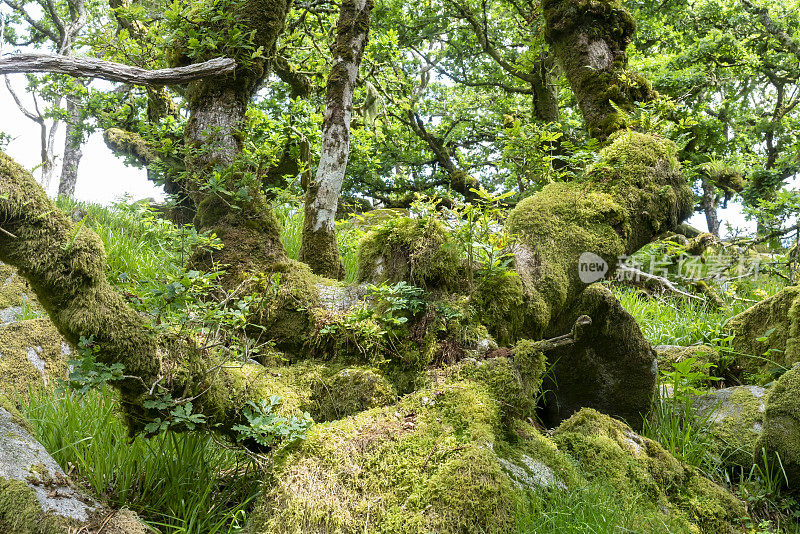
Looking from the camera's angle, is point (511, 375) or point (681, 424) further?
point (681, 424)

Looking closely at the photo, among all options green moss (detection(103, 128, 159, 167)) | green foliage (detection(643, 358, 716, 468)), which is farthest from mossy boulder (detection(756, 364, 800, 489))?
green moss (detection(103, 128, 159, 167))

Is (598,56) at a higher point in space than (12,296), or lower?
higher

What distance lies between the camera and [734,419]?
3.49 metres

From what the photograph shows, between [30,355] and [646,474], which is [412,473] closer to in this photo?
[646,474]

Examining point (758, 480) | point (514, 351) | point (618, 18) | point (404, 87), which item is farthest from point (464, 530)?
point (404, 87)

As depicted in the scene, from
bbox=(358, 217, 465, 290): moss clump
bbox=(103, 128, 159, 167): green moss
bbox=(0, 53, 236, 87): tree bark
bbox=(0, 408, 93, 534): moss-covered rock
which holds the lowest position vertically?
bbox=(0, 408, 93, 534): moss-covered rock

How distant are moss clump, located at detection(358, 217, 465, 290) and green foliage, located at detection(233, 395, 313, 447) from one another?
110 centimetres

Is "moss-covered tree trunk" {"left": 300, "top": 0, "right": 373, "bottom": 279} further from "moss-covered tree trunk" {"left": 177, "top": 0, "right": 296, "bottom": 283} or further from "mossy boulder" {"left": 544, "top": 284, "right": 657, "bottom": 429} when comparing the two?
"mossy boulder" {"left": 544, "top": 284, "right": 657, "bottom": 429}

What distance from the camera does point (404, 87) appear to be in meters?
8.95

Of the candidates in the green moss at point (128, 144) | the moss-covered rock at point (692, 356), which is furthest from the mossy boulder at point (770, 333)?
the green moss at point (128, 144)

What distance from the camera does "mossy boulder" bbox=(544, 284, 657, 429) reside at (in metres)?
3.37

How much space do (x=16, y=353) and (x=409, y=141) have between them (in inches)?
427

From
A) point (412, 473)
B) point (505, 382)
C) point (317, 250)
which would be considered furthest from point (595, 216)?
point (412, 473)

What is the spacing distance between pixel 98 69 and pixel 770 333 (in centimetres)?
480
